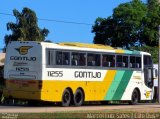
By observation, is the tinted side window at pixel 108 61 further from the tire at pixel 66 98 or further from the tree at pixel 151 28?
the tree at pixel 151 28

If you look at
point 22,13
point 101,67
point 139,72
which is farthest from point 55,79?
point 22,13

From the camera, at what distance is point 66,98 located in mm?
29141

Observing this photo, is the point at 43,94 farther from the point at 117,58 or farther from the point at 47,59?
the point at 117,58

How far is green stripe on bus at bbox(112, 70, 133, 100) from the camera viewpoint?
108ft

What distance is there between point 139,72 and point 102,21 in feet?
129

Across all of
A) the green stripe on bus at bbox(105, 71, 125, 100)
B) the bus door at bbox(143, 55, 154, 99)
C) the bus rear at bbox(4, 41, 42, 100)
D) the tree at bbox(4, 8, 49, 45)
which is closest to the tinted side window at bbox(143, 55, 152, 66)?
the bus door at bbox(143, 55, 154, 99)

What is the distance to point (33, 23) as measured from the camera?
64.2 metres

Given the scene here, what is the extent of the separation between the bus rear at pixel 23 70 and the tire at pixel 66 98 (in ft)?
6.54

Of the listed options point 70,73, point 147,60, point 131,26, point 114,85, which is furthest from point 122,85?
point 131,26

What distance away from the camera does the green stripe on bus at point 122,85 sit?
108 feet

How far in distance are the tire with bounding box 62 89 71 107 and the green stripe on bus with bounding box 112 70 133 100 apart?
14.4 ft

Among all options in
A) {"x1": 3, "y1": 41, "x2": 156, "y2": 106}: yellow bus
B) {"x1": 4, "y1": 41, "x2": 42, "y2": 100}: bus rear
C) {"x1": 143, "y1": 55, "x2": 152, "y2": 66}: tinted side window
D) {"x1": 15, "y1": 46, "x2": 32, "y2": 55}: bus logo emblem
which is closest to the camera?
{"x1": 4, "y1": 41, "x2": 42, "y2": 100}: bus rear

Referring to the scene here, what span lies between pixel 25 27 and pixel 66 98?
117ft

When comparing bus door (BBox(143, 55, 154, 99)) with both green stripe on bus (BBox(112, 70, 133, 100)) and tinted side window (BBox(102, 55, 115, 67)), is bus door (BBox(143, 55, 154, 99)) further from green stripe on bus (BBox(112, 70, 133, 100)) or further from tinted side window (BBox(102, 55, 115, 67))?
tinted side window (BBox(102, 55, 115, 67))
